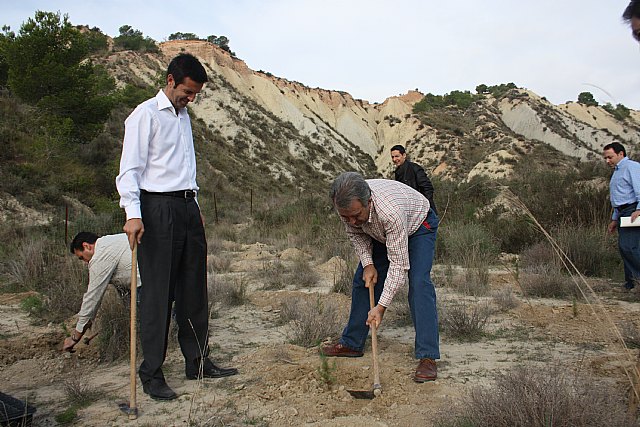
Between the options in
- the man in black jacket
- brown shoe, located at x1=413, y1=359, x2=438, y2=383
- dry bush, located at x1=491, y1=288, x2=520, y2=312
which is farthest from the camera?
the man in black jacket

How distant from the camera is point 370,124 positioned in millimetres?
53844

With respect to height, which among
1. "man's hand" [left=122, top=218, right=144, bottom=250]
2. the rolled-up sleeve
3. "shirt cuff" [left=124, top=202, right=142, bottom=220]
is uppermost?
the rolled-up sleeve

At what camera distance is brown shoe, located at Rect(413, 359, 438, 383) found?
354cm

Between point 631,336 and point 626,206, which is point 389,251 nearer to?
point 631,336

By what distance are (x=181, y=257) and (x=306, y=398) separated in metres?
1.21

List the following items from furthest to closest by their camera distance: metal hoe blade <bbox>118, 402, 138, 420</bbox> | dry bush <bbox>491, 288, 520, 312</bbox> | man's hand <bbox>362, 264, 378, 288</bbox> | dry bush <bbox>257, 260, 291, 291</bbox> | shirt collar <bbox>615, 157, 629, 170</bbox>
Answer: dry bush <bbox>257, 260, 291, 291</bbox> < shirt collar <bbox>615, 157, 629, 170</bbox> < dry bush <bbox>491, 288, 520, 312</bbox> < man's hand <bbox>362, 264, 378, 288</bbox> < metal hoe blade <bbox>118, 402, 138, 420</bbox>

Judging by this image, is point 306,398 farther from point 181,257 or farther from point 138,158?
point 138,158

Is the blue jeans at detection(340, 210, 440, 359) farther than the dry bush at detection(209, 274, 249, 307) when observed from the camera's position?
No

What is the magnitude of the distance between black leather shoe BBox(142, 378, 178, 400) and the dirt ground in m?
0.04

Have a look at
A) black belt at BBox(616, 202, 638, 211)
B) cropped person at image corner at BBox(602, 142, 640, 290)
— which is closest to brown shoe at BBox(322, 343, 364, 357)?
cropped person at image corner at BBox(602, 142, 640, 290)

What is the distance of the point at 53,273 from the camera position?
6.96m

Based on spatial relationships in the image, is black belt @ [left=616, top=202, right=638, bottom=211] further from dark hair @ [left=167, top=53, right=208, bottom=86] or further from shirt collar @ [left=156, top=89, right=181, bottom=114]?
shirt collar @ [left=156, top=89, right=181, bottom=114]

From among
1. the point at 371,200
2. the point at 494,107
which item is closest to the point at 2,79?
the point at 371,200

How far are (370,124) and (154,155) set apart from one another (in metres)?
51.5
